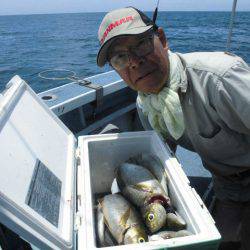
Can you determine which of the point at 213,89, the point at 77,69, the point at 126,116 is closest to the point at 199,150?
the point at 213,89

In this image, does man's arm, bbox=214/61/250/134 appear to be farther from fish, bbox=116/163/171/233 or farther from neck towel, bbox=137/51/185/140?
fish, bbox=116/163/171/233

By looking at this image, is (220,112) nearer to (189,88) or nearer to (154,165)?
(189,88)

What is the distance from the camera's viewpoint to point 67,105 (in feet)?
Answer: 10.2

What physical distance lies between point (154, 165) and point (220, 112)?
0.52 m

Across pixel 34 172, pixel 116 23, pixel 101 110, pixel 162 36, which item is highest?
pixel 116 23

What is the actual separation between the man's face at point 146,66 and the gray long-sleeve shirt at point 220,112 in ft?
0.54

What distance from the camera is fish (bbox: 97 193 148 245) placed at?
161 centimetres

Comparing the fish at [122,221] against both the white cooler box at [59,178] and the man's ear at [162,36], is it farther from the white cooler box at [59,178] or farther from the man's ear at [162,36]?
the man's ear at [162,36]

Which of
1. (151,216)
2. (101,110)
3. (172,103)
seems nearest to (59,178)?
(151,216)

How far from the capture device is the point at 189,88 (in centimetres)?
214

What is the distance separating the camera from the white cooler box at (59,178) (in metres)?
1.32

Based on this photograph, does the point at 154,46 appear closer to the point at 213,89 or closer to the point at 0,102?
the point at 213,89

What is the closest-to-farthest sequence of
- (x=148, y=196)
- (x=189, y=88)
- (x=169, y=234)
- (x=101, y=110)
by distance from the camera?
(x=169, y=234) < (x=148, y=196) < (x=189, y=88) < (x=101, y=110)

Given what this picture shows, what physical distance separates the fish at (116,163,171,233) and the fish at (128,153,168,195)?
1.4 inches
